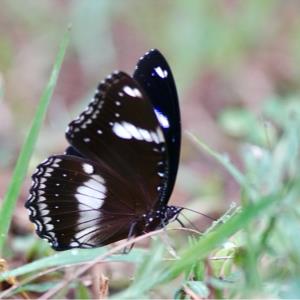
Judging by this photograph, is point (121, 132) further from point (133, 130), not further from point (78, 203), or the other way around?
point (78, 203)

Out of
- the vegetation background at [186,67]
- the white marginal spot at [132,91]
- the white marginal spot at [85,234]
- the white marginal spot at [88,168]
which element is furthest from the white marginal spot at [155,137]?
the vegetation background at [186,67]

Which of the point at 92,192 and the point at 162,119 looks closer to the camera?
the point at 162,119

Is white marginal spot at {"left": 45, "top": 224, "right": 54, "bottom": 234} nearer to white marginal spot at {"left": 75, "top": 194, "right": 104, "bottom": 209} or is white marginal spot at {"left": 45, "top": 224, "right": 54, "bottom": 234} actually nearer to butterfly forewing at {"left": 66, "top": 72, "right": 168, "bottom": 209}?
white marginal spot at {"left": 75, "top": 194, "right": 104, "bottom": 209}

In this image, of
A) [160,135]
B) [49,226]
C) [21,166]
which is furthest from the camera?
[49,226]

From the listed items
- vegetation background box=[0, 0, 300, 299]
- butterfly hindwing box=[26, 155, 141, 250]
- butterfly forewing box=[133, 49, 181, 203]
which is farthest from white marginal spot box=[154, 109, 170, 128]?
vegetation background box=[0, 0, 300, 299]

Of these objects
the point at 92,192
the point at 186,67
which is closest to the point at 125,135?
the point at 92,192

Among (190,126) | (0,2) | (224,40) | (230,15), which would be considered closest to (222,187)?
(190,126)

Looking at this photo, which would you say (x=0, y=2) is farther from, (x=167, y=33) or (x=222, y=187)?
(x=222, y=187)
